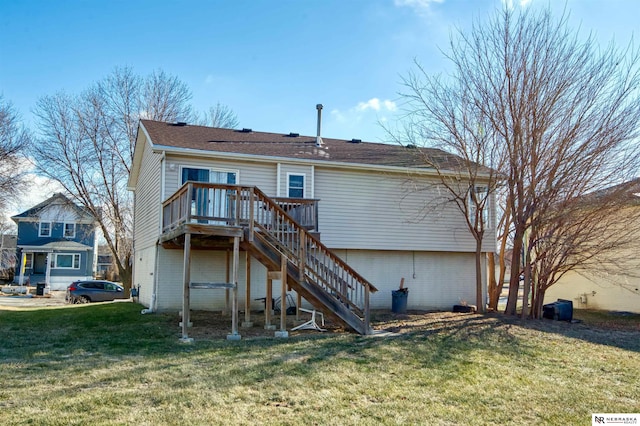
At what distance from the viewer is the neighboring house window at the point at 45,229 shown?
113 feet

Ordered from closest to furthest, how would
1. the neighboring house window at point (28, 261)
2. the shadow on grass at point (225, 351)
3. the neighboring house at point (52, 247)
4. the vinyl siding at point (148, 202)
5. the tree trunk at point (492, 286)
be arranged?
the shadow on grass at point (225, 351)
the vinyl siding at point (148, 202)
the tree trunk at point (492, 286)
the neighboring house at point (52, 247)
the neighboring house window at point (28, 261)

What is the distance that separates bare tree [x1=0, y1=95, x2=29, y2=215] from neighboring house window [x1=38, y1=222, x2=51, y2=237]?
1592 cm

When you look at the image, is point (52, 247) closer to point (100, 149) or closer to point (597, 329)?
point (100, 149)

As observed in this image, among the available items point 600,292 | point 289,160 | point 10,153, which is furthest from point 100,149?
point 600,292

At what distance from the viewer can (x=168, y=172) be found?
13.1 metres

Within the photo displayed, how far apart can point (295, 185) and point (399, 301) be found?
459cm

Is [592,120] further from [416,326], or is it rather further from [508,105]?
[416,326]

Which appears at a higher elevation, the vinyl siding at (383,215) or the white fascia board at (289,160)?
the white fascia board at (289,160)

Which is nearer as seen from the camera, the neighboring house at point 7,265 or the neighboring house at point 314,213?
the neighboring house at point 314,213

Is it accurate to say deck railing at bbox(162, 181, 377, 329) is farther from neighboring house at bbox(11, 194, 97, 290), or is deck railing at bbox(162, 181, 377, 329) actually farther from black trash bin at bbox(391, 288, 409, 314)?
neighboring house at bbox(11, 194, 97, 290)

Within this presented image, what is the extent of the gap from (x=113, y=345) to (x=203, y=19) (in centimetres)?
884

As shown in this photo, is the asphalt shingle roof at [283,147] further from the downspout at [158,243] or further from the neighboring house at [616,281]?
the neighboring house at [616,281]

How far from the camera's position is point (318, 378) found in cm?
610

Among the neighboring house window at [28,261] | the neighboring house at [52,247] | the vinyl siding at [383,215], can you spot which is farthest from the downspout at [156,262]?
the neighboring house window at [28,261]
